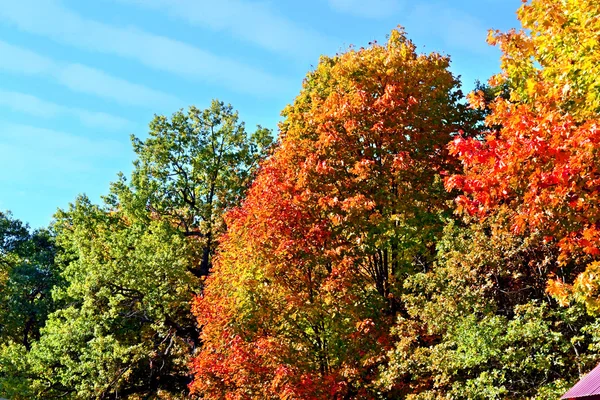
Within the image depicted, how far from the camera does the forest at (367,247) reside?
35.4 ft

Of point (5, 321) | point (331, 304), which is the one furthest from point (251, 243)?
point (5, 321)

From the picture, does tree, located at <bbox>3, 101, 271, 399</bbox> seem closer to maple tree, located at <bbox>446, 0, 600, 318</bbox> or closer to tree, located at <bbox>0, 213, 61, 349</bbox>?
tree, located at <bbox>0, 213, 61, 349</bbox>

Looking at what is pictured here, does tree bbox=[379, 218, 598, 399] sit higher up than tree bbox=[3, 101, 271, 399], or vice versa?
tree bbox=[3, 101, 271, 399]

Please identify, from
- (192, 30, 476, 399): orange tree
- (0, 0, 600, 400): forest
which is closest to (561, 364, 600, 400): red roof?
(0, 0, 600, 400): forest

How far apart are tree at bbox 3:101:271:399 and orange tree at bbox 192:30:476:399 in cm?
654

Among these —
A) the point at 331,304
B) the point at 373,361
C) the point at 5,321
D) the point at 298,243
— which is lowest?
the point at 373,361

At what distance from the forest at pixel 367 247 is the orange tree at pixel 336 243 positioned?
0.06 m

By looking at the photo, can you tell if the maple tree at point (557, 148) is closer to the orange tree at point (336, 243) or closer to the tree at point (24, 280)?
the orange tree at point (336, 243)

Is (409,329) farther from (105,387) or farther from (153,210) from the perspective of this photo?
(153,210)

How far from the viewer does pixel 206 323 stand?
743 inches

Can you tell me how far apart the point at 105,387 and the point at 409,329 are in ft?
46.9

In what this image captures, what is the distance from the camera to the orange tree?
1571cm

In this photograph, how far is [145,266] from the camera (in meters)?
24.9

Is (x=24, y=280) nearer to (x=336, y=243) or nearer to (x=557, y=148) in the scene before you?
(x=336, y=243)
